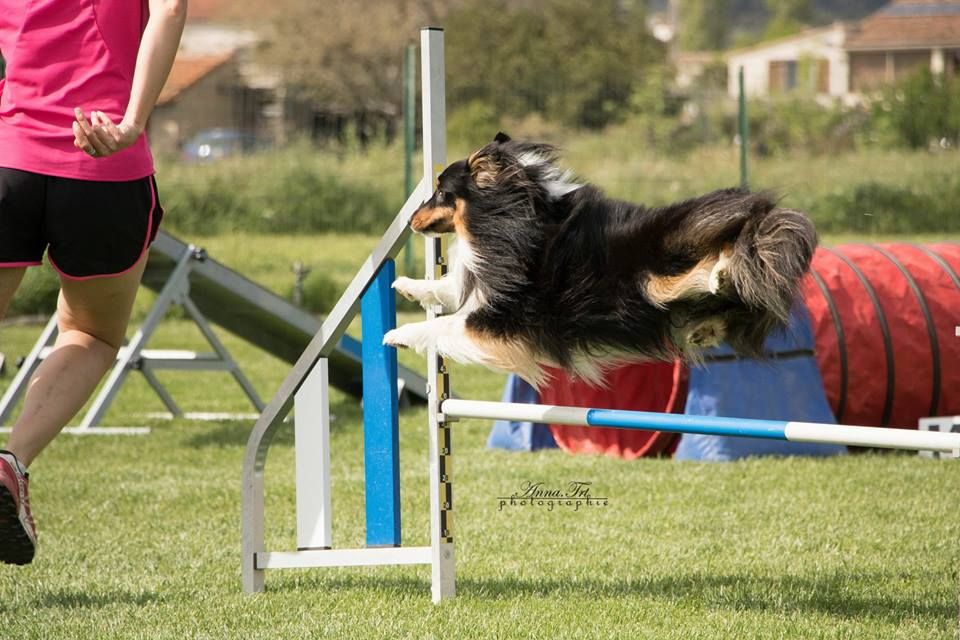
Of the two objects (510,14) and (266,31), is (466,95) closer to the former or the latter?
(510,14)

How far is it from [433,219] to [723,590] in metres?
1.36

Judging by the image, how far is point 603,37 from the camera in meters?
31.3

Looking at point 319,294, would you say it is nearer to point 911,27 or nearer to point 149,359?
point 149,359

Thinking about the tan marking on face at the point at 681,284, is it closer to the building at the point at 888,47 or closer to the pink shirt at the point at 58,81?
the pink shirt at the point at 58,81

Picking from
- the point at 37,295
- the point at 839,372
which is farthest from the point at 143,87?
the point at 37,295

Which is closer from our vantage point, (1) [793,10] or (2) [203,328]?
(2) [203,328]

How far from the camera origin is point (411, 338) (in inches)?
133

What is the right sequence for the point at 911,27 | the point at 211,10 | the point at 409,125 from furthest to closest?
the point at 211,10 < the point at 911,27 < the point at 409,125

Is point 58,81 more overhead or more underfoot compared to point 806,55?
more underfoot

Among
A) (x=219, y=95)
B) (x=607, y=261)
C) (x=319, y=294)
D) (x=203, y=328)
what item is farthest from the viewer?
(x=219, y=95)

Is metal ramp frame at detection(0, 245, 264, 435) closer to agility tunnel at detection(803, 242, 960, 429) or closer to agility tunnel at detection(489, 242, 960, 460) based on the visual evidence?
agility tunnel at detection(489, 242, 960, 460)

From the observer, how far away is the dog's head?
3.32 meters

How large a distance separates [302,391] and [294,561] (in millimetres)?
486

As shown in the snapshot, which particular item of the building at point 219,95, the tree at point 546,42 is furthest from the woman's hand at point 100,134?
the building at point 219,95
